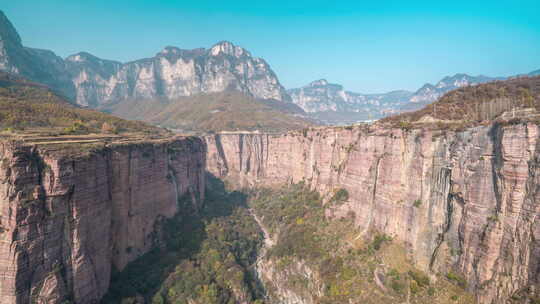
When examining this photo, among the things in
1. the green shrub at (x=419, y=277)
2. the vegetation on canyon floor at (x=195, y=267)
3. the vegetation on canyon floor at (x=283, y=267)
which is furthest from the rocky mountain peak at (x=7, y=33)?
the green shrub at (x=419, y=277)

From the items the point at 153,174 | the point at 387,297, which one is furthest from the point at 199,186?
the point at 387,297

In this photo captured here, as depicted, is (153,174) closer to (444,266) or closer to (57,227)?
(57,227)

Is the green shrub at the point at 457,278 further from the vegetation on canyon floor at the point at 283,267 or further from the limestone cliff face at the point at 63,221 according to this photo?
the limestone cliff face at the point at 63,221

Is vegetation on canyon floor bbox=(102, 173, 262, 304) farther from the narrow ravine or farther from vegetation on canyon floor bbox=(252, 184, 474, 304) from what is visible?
vegetation on canyon floor bbox=(252, 184, 474, 304)

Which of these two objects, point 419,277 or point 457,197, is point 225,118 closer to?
point 419,277

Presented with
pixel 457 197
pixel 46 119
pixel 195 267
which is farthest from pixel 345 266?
pixel 46 119
